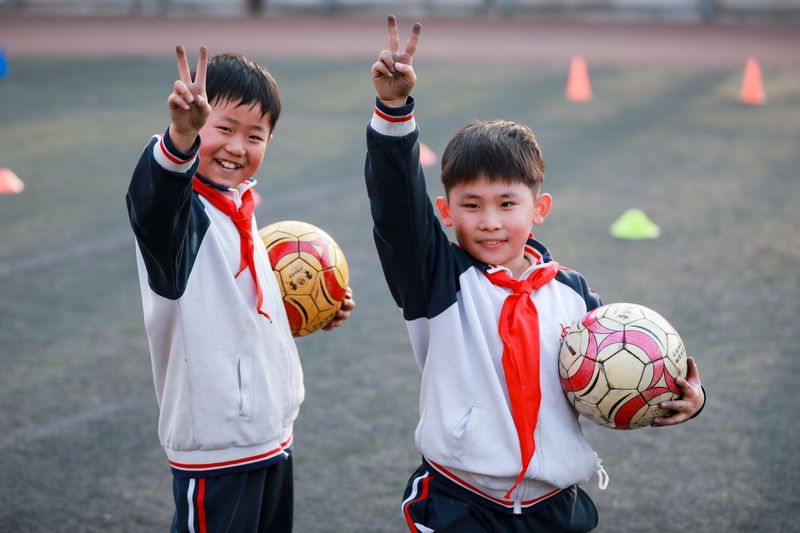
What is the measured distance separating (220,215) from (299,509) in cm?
154

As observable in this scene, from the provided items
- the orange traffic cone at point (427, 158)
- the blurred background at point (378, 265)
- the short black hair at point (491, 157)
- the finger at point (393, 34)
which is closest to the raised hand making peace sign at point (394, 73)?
the finger at point (393, 34)

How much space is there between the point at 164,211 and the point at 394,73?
0.67 m

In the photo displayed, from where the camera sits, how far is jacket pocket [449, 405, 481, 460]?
2578 millimetres

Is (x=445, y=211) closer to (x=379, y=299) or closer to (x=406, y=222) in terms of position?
(x=406, y=222)

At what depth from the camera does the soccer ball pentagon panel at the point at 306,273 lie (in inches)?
120

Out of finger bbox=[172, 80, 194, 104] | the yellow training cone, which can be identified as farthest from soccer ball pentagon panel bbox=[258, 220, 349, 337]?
the yellow training cone

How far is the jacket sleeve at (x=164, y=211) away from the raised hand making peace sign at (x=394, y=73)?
0.48m

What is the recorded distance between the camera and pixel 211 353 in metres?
2.68

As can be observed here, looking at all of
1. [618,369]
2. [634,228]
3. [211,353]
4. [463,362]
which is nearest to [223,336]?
[211,353]

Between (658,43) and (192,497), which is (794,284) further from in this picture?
(658,43)

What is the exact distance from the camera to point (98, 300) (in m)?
6.04

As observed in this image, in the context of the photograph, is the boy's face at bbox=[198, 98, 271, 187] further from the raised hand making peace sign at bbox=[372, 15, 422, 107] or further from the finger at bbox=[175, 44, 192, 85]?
the raised hand making peace sign at bbox=[372, 15, 422, 107]

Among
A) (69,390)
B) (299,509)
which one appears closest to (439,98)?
(69,390)

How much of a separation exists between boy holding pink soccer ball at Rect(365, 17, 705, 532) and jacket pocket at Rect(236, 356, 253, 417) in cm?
48
